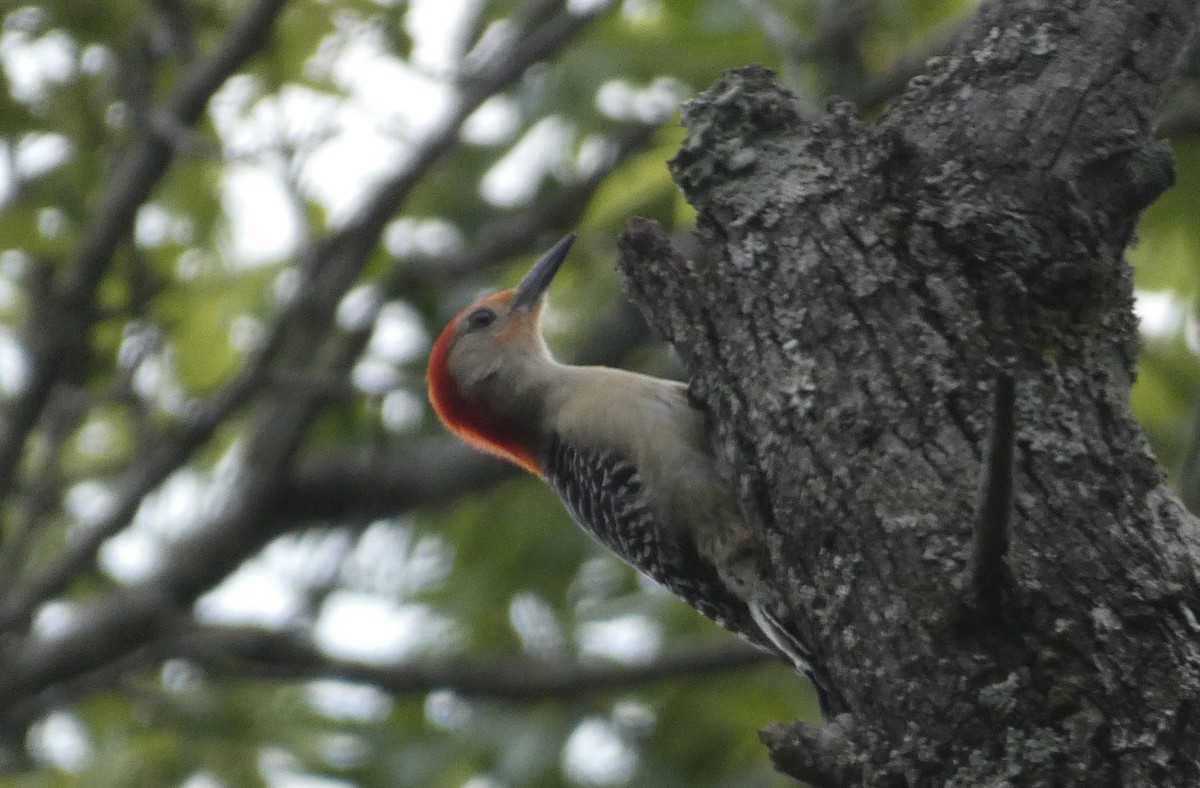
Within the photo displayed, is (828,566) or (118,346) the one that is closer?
(828,566)

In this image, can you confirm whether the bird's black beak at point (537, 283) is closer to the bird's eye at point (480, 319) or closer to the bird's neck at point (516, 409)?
the bird's eye at point (480, 319)

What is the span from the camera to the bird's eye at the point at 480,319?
637 cm

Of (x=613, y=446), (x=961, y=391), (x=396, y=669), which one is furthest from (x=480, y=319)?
(x=961, y=391)

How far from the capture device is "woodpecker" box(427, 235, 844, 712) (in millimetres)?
4820

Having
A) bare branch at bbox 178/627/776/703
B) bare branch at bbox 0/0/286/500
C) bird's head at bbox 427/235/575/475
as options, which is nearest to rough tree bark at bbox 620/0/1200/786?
bird's head at bbox 427/235/575/475

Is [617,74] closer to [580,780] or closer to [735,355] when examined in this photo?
[580,780]

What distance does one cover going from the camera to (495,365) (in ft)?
19.8

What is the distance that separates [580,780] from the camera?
7.40 metres

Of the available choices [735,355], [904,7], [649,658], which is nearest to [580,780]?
[649,658]

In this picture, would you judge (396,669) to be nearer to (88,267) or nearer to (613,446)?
(88,267)

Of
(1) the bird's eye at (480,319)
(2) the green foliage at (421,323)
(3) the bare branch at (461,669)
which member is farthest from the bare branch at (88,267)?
(1) the bird's eye at (480,319)

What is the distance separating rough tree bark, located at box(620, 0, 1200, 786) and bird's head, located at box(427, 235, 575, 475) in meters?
2.30

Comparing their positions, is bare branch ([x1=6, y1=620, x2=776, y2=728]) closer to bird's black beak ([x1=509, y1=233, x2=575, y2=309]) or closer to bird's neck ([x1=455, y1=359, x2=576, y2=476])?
bird's neck ([x1=455, y1=359, x2=576, y2=476])

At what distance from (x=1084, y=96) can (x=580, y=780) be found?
16.1 ft
